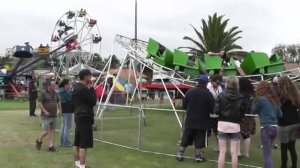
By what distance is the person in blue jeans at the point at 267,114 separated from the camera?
24.7 feet

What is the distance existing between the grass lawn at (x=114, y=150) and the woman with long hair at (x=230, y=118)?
133 centimetres

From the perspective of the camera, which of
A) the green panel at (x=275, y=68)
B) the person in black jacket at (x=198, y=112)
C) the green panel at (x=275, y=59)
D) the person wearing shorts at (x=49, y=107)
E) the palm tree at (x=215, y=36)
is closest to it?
the person in black jacket at (x=198, y=112)

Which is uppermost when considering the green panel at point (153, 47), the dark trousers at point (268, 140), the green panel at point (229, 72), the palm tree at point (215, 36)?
the palm tree at point (215, 36)

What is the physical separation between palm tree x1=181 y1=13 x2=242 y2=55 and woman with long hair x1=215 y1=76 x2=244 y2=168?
3438cm

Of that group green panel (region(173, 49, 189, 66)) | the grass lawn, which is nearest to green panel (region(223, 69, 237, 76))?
green panel (region(173, 49, 189, 66))

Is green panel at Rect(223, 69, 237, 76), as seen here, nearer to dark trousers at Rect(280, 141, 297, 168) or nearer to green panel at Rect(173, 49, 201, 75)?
green panel at Rect(173, 49, 201, 75)

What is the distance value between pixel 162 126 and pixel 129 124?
1467 millimetres

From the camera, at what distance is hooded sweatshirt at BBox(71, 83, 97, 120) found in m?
7.87

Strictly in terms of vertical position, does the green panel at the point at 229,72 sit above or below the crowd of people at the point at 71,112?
above

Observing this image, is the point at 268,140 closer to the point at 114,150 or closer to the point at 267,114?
the point at 267,114

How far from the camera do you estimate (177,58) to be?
13.9 meters

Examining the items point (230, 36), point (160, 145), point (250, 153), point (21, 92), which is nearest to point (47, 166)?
point (160, 145)

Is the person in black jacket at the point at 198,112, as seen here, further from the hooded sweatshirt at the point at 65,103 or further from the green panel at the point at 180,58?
the green panel at the point at 180,58

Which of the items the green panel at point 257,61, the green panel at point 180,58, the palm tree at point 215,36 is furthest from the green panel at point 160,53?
the palm tree at point 215,36
